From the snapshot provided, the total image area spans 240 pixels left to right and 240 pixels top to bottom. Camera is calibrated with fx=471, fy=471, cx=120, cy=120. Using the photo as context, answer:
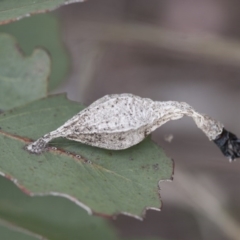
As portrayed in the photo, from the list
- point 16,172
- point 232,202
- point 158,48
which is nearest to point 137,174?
point 16,172

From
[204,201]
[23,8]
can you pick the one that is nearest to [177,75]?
[204,201]

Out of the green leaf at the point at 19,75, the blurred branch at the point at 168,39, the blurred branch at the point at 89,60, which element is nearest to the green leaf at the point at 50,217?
the green leaf at the point at 19,75

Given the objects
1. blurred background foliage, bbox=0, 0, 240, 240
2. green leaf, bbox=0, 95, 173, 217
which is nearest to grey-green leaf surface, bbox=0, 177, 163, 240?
green leaf, bbox=0, 95, 173, 217

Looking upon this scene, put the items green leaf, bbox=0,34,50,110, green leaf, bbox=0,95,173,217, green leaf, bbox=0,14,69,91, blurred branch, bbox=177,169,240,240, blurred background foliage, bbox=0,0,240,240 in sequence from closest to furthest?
green leaf, bbox=0,95,173,217 < green leaf, bbox=0,34,50,110 < green leaf, bbox=0,14,69,91 < blurred branch, bbox=177,169,240,240 < blurred background foliage, bbox=0,0,240,240

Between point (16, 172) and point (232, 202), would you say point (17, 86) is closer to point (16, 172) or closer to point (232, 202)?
point (16, 172)

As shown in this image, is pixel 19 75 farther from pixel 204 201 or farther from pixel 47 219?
pixel 204 201

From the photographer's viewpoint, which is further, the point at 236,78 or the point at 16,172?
the point at 236,78

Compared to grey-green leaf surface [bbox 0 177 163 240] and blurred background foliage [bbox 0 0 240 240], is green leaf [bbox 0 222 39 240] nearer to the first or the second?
grey-green leaf surface [bbox 0 177 163 240]

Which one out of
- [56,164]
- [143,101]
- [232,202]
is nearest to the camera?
[56,164]
